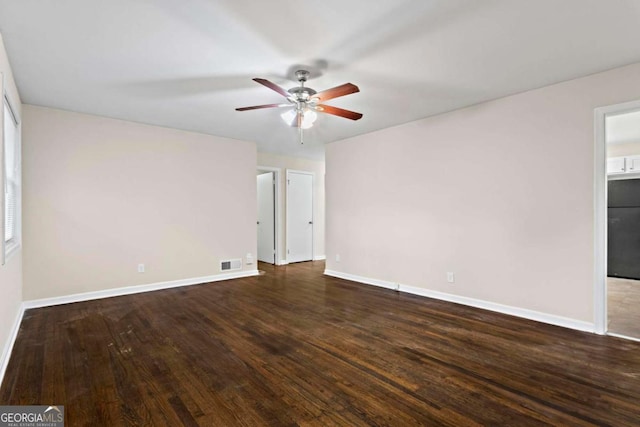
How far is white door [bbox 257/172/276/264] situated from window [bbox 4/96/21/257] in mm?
4126

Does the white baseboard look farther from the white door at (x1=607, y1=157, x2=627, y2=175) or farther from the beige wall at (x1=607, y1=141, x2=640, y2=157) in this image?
the beige wall at (x1=607, y1=141, x2=640, y2=157)

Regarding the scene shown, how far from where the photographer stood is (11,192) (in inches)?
126

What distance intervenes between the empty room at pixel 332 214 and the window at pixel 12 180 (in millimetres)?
44

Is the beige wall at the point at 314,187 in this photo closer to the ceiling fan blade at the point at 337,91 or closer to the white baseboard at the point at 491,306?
the white baseboard at the point at 491,306

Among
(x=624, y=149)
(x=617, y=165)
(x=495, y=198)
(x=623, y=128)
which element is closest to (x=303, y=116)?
(x=495, y=198)

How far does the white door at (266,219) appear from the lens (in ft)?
22.7

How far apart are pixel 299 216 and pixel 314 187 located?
0.84m

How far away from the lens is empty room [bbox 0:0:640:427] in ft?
6.55

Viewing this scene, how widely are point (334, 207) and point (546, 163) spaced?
10.8ft

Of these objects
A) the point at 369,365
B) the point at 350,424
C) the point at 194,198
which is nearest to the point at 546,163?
the point at 369,365

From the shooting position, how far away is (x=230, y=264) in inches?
216

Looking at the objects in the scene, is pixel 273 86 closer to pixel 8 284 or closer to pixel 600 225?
pixel 8 284

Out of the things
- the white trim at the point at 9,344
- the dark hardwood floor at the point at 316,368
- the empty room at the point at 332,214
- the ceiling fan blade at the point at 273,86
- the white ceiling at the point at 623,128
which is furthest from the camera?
the white ceiling at the point at 623,128

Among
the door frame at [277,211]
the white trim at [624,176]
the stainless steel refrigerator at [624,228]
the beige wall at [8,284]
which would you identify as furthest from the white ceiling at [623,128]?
the beige wall at [8,284]
